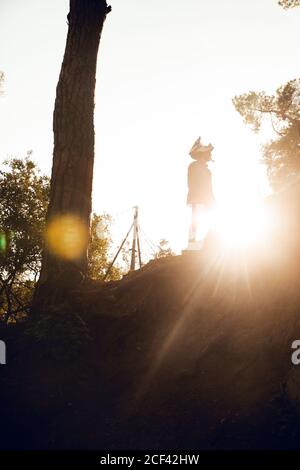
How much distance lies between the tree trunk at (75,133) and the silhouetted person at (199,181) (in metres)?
2.67

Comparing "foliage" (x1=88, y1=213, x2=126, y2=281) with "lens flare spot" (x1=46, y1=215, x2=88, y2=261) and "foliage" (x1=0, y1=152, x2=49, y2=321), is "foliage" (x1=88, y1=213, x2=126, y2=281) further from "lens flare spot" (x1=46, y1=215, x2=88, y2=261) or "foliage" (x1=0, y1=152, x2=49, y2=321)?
"lens flare spot" (x1=46, y1=215, x2=88, y2=261)

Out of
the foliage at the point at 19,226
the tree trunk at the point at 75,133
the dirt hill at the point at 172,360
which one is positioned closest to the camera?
the dirt hill at the point at 172,360

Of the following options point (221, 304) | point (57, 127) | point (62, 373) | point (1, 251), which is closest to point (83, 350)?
point (62, 373)

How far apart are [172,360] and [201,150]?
5.69 m

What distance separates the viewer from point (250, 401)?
13.9 ft

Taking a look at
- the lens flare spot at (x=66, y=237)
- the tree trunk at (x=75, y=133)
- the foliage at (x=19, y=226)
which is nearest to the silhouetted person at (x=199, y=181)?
the tree trunk at (x=75, y=133)

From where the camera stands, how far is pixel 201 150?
938cm

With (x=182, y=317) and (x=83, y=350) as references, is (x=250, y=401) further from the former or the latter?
(x=83, y=350)

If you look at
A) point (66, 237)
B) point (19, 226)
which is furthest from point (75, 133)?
point (19, 226)

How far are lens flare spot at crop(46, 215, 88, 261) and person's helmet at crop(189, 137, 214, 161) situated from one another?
11.8 feet

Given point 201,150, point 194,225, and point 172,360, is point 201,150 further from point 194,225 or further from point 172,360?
point 172,360

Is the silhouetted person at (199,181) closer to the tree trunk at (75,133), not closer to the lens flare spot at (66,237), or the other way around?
the tree trunk at (75,133)

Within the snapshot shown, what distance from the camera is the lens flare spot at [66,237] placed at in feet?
23.6

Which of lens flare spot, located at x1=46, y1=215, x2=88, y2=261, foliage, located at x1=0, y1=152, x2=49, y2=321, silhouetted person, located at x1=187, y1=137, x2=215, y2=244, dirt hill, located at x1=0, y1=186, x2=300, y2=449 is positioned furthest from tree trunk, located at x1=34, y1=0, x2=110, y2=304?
foliage, located at x1=0, y1=152, x2=49, y2=321
